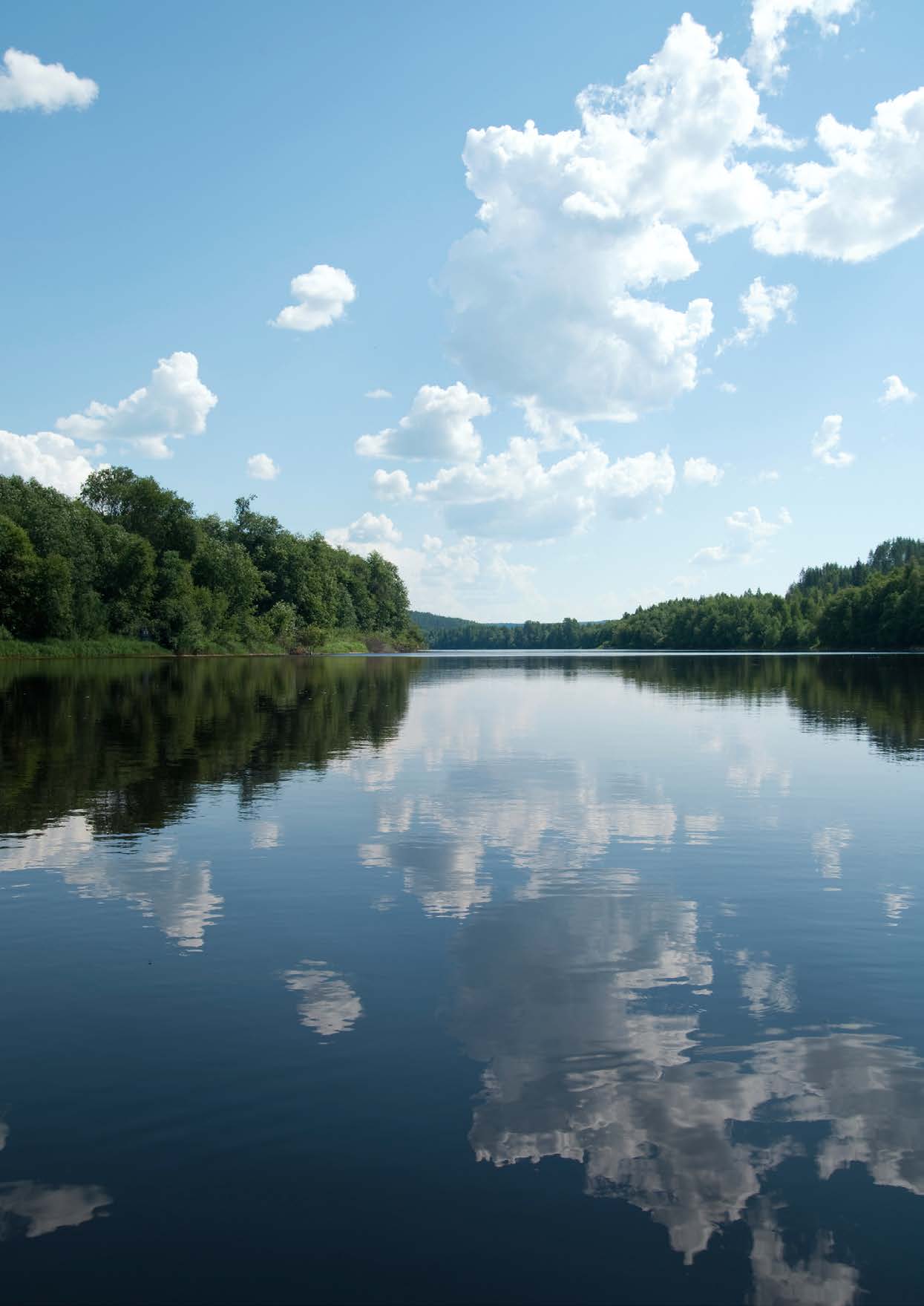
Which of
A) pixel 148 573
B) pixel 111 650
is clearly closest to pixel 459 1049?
pixel 111 650

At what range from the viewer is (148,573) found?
130 metres

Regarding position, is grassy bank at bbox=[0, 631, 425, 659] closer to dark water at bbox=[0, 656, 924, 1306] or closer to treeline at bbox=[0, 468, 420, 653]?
treeline at bbox=[0, 468, 420, 653]

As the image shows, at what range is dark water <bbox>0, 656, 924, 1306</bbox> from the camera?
6.02 meters

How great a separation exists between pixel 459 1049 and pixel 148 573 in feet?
428

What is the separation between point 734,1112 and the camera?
7.72 meters

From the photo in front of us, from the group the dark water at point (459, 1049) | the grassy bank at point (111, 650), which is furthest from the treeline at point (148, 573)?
the dark water at point (459, 1049)

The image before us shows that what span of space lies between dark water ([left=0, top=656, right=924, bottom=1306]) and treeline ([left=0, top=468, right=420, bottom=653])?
98994 mm

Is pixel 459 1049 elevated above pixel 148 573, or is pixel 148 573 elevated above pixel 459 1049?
pixel 148 573

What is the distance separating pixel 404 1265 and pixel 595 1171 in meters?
1.72

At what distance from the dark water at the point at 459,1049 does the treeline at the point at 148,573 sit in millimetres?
98994

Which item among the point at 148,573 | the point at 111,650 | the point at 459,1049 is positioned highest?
the point at 148,573

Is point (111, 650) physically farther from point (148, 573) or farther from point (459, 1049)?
point (459, 1049)

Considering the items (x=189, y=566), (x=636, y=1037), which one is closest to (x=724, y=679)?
(x=636, y=1037)

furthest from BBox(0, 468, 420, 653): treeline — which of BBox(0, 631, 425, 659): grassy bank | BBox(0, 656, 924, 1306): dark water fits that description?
BBox(0, 656, 924, 1306): dark water
